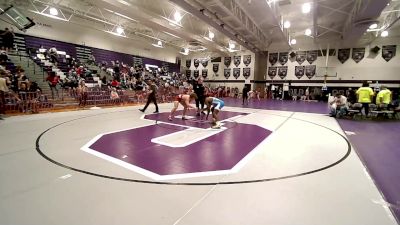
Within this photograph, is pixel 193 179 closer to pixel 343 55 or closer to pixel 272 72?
pixel 343 55

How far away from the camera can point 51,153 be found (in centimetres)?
414

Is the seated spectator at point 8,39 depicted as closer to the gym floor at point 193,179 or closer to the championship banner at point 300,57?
the gym floor at point 193,179

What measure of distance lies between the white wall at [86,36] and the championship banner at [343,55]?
19236 mm

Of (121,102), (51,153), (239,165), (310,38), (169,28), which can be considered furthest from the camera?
(310,38)

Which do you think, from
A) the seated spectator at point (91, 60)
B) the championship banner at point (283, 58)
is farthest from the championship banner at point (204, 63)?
the seated spectator at point (91, 60)

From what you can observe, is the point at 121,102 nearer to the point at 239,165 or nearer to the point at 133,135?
the point at 133,135

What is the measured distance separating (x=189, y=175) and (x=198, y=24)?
52.6ft

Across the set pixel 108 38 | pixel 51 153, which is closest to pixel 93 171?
pixel 51 153

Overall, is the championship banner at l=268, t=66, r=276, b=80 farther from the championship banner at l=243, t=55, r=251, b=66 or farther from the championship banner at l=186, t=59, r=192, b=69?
the championship banner at l=186, t=59, r=192, b=69

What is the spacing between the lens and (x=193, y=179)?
3.14m

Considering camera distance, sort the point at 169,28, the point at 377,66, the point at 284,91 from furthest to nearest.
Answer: the point at 284,91, the point at 377,66, the point at 169,28

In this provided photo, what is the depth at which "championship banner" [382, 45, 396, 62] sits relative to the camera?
19608mm

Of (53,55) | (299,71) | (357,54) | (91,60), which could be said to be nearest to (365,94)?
(357,54)

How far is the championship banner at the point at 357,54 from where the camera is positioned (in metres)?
21.0
